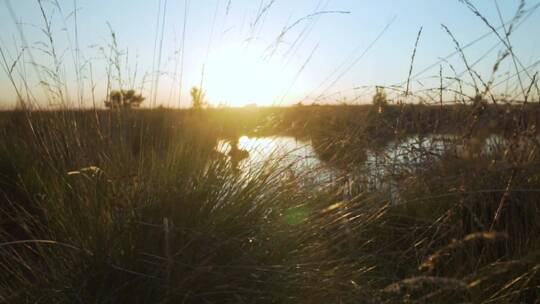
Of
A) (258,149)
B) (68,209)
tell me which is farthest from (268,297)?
(258,149)

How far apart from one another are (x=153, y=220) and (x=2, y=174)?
1756 millimetres

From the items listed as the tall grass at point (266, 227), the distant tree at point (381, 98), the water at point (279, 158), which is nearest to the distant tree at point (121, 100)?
the tall grass at point (266, 227)

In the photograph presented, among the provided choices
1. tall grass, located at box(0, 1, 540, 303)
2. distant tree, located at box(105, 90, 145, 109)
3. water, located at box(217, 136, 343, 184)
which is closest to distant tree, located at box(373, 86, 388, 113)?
tall grass, located at box(0, 1, 540, 303)

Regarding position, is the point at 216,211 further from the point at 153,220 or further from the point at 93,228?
the point at 93,228

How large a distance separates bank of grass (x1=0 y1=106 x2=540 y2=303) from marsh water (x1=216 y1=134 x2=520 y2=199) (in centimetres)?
7

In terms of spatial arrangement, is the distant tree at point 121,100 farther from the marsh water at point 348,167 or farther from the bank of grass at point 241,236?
the marsh water at point 348,167

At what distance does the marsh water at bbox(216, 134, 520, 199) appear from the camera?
248 centimetres

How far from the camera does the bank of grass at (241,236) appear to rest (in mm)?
1652

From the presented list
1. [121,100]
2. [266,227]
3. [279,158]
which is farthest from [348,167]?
[121,100]

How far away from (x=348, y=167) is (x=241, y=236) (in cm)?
96

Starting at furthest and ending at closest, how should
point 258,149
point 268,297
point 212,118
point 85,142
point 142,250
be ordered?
1. point 212,118
2. point 258,149
3. point 85,142
4. point 142,250
5. point 268,297

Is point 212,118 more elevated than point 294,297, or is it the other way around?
point 212,118

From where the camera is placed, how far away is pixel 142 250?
1.75 meters

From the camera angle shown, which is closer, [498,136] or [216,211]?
[216,211]
